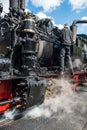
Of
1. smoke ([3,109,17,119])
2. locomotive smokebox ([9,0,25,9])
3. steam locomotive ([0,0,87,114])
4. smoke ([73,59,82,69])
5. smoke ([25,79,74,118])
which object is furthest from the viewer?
smoke ([73,59,82,69])

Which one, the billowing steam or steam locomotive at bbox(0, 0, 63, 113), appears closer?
steam locomotive at bbox(0, 0, 63, 113)

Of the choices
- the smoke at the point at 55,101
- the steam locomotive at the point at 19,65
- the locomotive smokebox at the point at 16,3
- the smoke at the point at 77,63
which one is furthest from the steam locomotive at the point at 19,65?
the smoke at the point at 77,63

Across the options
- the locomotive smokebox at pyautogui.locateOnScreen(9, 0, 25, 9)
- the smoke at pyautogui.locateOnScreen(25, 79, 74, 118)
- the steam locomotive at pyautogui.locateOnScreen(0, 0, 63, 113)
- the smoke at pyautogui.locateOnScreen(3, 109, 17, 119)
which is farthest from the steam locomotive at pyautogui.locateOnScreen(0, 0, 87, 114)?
the locomotive smokebox at pyautogui.locateOnScreen(9, 0, 25, 9)

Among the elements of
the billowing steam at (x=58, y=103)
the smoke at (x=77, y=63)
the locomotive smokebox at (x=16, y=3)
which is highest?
the locomotive smokebox at (x=16, y=3)

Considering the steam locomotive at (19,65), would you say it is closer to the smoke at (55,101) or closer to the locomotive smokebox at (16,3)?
the smoke at (55,101)

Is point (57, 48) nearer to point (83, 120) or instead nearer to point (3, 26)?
point (3, 26)

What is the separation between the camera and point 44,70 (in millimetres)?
6801

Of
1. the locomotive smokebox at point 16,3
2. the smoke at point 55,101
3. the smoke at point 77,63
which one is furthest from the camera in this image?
the smoke at point 77,63

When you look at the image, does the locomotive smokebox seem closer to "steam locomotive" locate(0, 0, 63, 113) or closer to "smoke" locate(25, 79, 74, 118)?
"steam locomotive" locate(0, 0, 63, 113)

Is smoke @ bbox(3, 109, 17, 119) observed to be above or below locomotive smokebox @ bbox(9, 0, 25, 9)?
below

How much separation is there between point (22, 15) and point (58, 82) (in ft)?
7.56

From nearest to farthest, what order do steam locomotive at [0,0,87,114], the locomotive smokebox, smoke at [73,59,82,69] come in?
steam locomotive at [0,0,87,114], the locomotive smokebox, smoke at [73,59,82,69]

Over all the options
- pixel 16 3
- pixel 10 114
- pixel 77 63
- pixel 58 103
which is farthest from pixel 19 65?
pixel 77 63

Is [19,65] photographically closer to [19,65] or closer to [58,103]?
[19,65]
